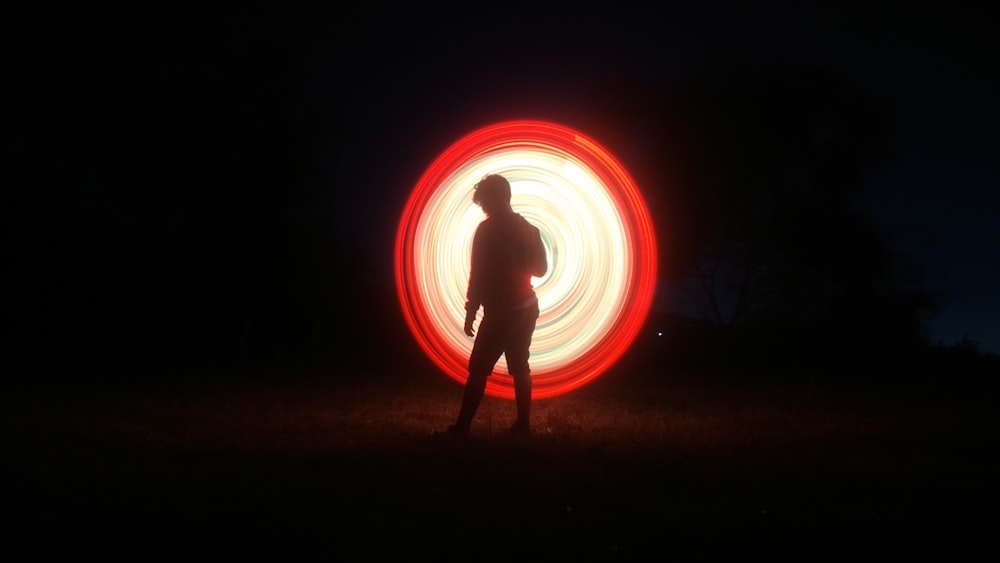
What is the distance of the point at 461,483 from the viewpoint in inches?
234

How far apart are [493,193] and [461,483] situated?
110 inches

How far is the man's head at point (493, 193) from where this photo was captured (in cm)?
798

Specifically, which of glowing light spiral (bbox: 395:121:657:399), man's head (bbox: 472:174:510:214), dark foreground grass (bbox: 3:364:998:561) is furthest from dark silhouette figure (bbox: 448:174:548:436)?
glowing light spiral (bbox: 395:121:657:399)

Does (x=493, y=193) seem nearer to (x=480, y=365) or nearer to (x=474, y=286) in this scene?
(x=474, y=286)

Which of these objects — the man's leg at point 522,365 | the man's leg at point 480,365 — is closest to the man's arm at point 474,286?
the man's leg at point 480,365

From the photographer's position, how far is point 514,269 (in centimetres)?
794

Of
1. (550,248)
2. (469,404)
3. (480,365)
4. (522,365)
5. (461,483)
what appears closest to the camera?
(461,483)

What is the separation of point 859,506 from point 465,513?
2341 millimetres

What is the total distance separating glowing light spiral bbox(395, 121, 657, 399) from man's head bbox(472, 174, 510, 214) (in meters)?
2.58

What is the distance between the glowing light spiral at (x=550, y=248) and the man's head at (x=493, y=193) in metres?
2.58

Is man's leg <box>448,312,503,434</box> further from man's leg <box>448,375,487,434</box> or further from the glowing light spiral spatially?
the glowing light spiral

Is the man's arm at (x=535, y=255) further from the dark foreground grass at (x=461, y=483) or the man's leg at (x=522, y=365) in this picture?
the dark foreground grass at (x=461, y=483)

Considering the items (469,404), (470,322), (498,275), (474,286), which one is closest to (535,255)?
(498,275)

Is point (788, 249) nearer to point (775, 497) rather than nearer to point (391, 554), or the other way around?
point (775, 497)
